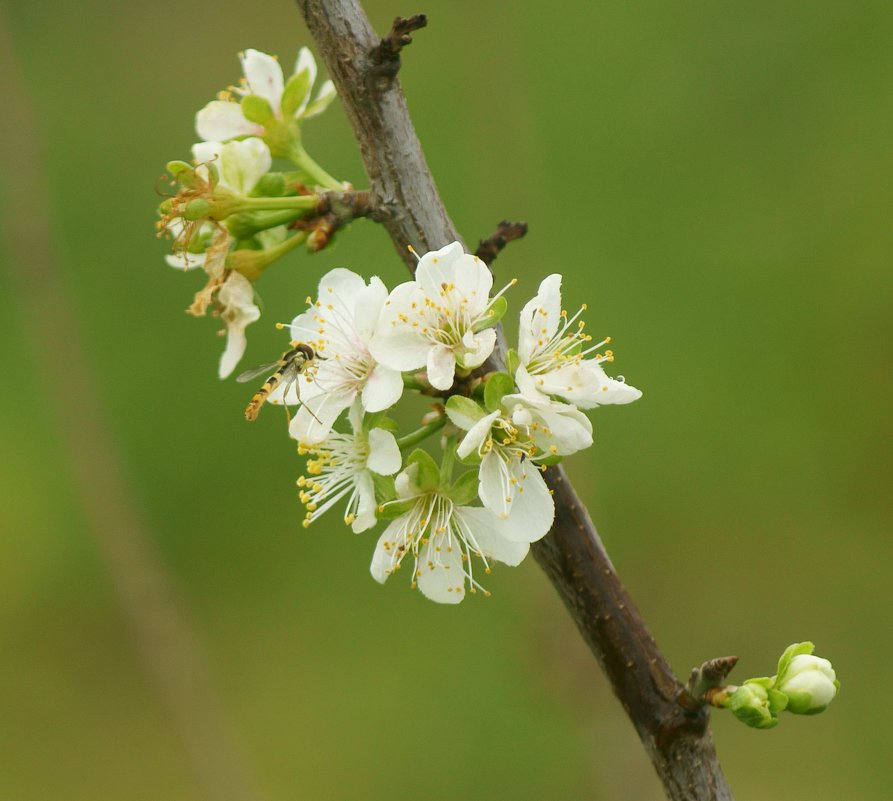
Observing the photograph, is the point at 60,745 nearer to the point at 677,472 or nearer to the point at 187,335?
the point at 187,335

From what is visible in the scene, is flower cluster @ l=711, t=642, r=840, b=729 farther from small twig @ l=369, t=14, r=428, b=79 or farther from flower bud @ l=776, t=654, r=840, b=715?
small twig @ l=369, t=14, r=428, b=79

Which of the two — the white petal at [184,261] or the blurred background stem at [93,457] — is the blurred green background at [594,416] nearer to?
the blurred background stem at [93,457]

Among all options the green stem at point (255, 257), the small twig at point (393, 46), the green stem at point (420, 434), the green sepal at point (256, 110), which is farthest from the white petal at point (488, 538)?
the green sepal at point (256, 110)

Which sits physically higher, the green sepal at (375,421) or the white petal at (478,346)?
the white petal at (478,346)

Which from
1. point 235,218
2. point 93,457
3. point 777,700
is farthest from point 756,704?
point 93,457

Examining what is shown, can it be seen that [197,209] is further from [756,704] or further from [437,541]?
[756,704]

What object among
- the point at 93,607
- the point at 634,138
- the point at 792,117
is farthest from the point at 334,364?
the point at 792,117
